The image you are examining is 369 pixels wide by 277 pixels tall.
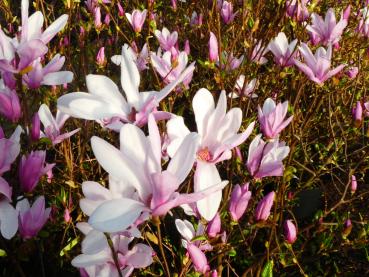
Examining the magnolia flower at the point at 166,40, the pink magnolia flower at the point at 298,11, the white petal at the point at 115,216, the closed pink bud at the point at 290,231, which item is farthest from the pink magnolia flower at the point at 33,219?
the pink magnolia flower at the point at 298,11

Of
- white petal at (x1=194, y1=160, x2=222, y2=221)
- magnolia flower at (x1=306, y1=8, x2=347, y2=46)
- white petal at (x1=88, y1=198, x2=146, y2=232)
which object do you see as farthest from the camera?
magnolia flower at (x1=306, y1=8, x2=347, y2=46)

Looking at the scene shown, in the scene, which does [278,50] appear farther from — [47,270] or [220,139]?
[47,270]

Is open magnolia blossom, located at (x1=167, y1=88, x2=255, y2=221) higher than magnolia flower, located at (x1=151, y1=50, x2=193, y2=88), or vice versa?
open magnolia blossom, located at (x1=167, y1=88, x2=255, y2=221)

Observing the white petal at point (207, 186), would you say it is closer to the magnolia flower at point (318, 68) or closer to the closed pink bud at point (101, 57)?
the magnolia flower at point (318, 68)

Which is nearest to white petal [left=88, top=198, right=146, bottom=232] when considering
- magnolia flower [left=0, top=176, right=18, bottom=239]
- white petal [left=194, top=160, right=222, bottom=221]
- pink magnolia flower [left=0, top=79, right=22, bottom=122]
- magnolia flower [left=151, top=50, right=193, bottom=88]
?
white petal [left=194, top=160, right=222, bottom=221]

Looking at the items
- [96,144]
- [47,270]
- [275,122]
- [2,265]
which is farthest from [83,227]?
[2,265]

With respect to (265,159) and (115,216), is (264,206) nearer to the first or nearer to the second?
(265,159)

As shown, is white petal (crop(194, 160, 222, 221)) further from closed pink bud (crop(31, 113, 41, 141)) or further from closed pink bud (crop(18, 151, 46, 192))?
closed pink bud (crop(31, 113, 41, 141))
